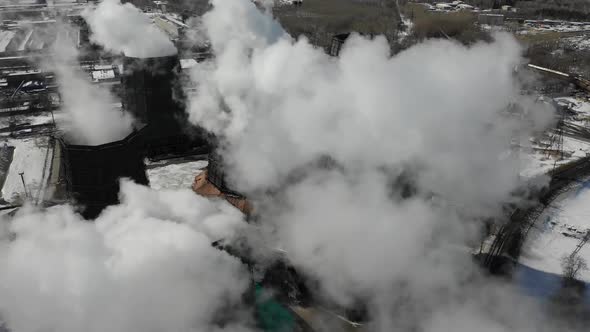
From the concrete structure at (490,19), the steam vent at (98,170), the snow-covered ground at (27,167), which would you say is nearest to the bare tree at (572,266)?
the steam vent at (98,170)

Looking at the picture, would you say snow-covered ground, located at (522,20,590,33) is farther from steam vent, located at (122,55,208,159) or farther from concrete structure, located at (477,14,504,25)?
steam vent, located at (122,55,208,159)

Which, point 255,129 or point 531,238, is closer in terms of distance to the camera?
point 255,129

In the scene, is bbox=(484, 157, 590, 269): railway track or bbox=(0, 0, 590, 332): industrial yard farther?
bbox=(484, 157, 590, 269): railway track

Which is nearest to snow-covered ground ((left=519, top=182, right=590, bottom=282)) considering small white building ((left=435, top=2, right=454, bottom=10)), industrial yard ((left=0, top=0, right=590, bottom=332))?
industrial yard ((left=0, top=0, right=590, bottom=332))

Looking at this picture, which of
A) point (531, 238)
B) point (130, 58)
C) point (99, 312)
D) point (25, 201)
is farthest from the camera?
point (130, 58)

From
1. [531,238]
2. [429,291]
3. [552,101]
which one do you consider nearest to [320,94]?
[429,291]

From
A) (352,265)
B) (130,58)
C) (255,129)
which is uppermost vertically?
(130,58)

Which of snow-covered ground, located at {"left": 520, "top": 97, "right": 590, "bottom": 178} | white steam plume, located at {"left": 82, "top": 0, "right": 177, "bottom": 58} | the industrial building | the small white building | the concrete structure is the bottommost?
snow-covered ground, located at {"left": 520, "top": 97, "right": 590, "bottom": 178}

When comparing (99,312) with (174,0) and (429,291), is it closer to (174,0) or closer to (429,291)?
(429,291)
